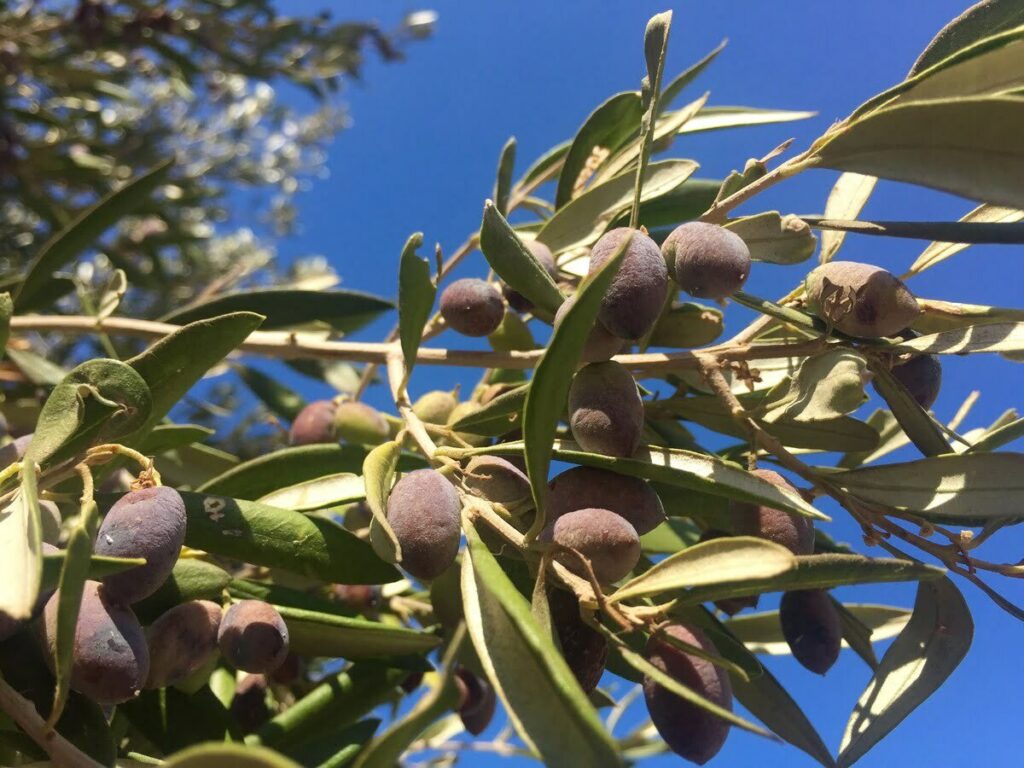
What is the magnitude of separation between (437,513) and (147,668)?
370 mm

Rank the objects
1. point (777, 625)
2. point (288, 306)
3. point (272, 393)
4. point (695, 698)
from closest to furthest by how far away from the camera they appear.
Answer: point (695, 698) → point (777, 625) → point (288, 306) → point (272, 393)

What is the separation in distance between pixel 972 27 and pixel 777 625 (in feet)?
3.56

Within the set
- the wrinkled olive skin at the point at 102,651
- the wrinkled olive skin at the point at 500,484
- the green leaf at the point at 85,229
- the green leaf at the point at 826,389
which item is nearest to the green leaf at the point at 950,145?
the green leaf at the point at 826,389

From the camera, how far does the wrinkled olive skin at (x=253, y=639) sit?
107 cm

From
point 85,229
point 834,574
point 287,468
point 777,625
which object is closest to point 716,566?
point 834,574

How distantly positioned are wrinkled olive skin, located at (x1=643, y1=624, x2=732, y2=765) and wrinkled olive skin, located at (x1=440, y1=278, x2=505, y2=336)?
644 mm

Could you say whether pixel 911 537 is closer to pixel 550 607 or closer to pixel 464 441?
pixel 550 607

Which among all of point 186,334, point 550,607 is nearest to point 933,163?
point 550,607

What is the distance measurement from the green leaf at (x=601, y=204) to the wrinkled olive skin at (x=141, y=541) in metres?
0.85

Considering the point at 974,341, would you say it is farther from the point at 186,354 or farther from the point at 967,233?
the point at 186,354

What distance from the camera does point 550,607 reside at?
3.26 feet

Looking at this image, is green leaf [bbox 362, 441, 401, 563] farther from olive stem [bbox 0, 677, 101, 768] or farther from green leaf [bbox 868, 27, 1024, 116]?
green leaf [bbox 868, 27, 1024, 116]

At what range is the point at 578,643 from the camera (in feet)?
3.17

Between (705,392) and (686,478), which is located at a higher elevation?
(705,392)
